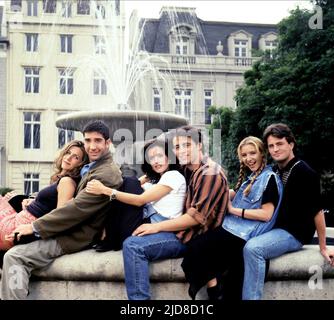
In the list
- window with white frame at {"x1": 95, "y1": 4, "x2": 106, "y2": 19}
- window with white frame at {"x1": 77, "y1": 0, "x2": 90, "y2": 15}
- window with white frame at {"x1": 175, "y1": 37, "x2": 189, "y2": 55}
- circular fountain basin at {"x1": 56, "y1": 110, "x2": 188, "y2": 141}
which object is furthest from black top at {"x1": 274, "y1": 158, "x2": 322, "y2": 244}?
window with white frame at {"x1": 77, "y1": 0, "x2": 90, "y2": 15}

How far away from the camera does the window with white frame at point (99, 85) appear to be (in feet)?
136

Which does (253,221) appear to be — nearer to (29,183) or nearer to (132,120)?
(132,120)

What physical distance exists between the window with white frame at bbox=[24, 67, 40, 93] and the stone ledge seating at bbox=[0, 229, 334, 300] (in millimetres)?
39424

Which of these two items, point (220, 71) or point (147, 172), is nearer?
point (147, 172)

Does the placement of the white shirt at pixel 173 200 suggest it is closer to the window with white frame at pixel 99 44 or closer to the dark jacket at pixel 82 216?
the dark jacket at pixel 82 216

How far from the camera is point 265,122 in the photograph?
858 inches

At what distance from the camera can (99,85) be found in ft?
137

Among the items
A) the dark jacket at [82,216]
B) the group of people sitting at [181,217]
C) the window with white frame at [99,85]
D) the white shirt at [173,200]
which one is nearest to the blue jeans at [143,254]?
the group of people sitting at [181,217]

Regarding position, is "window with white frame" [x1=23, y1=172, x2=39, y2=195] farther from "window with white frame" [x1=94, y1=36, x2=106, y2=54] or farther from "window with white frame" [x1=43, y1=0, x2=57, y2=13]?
"window with white frame" [x1=43, y1=0, x2=57, y2=13]

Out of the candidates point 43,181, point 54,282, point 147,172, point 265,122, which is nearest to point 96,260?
point 54,282

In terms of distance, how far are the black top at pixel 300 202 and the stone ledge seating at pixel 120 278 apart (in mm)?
206

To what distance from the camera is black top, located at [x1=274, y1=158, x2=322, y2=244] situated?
4.55 m
